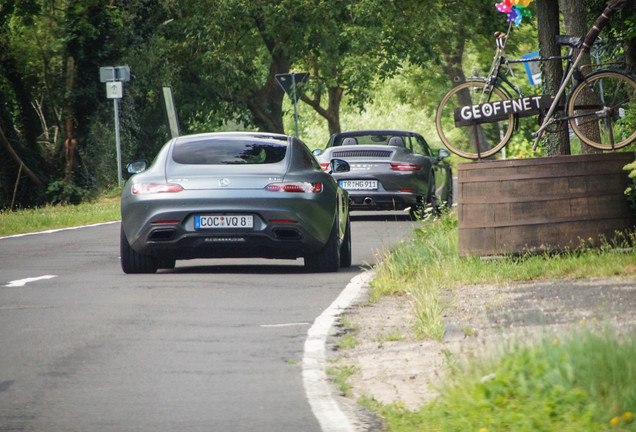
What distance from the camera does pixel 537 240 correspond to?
11.7 meters

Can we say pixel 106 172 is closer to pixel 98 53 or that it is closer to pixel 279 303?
pixel 98 53

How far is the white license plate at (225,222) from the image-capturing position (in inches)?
492

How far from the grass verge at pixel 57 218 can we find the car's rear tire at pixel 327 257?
9241mm

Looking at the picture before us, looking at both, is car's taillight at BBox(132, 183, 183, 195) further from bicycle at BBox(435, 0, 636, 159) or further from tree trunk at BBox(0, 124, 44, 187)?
tree trunk at BBox(0, 124, 44, 187)

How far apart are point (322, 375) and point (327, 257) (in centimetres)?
590

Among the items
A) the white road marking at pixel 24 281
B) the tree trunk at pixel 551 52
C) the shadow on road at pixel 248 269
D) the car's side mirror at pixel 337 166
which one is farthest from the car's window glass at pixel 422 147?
the white road marking at pixel 24 281

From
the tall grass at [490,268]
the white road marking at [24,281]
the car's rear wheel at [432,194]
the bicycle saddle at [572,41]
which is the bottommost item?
the car's rear wheel at [432,194]

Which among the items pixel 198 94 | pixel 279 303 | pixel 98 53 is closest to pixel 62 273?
pixel 279 303

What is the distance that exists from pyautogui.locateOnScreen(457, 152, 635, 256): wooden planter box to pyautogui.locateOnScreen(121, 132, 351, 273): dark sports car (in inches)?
66.4

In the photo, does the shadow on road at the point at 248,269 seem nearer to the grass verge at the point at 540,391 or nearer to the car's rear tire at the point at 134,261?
the car's rear tire at the point at 134,261

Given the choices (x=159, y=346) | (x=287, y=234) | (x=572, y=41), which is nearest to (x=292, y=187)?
(x=287, y=234)

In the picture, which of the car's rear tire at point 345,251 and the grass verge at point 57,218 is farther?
the grass verge at point 57,218

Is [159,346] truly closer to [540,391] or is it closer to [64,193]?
[540,391]

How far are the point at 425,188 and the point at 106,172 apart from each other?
628 inches
